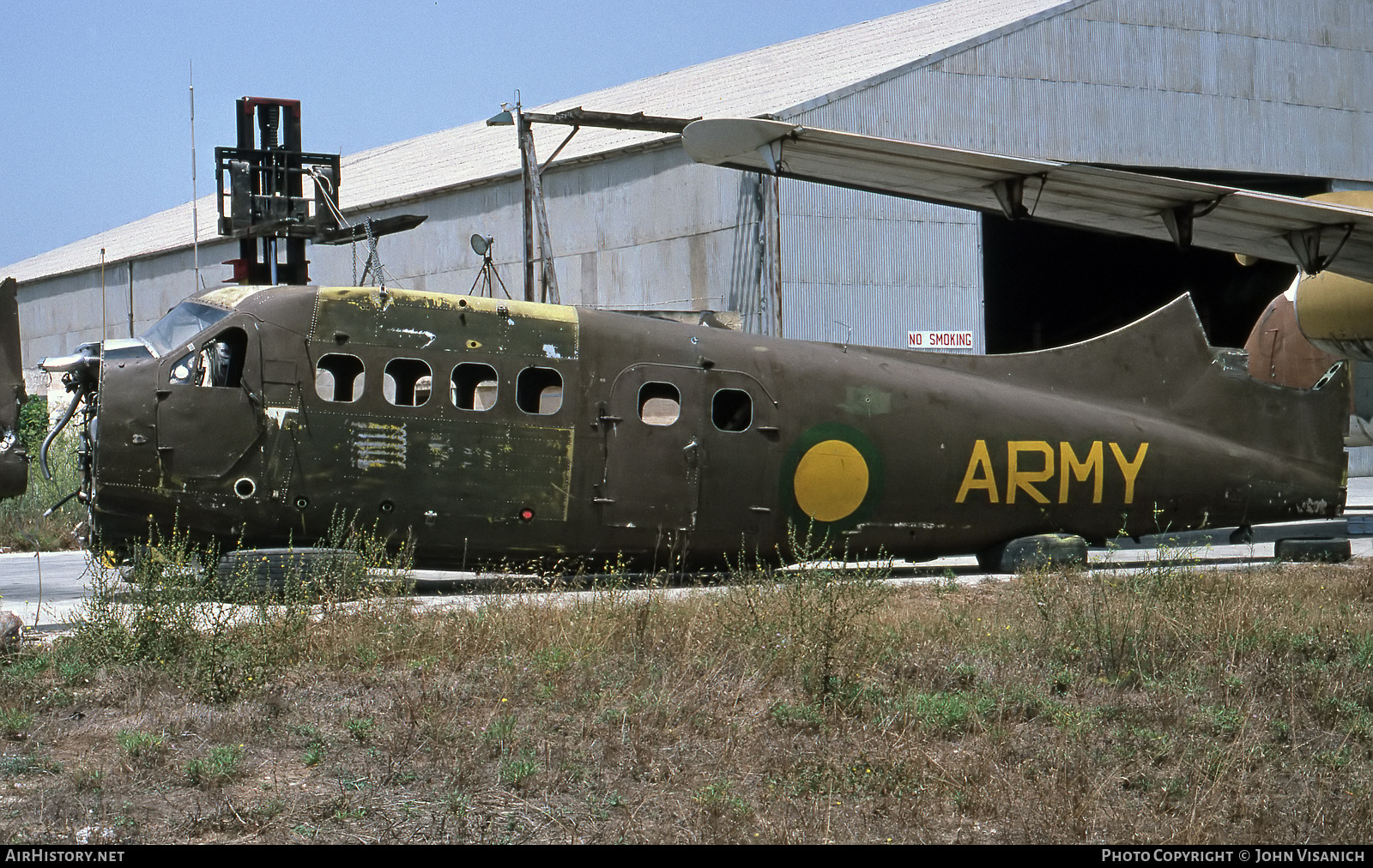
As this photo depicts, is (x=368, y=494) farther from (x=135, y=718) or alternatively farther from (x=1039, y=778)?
(x=1039, y=778)

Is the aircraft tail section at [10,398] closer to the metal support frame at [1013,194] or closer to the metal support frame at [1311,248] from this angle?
the metal support frame at [1013,194]

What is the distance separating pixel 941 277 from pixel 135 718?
853 inches

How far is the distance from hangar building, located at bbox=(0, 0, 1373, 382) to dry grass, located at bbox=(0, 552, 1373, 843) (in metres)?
15.7

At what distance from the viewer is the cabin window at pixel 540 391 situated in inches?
526

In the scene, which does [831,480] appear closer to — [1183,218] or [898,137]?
[1183,218]

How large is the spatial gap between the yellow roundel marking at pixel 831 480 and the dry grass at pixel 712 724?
3136 millimetres

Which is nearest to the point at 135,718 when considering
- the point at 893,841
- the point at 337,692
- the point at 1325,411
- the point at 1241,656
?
the point at 337,692

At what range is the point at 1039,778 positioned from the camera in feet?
21.7

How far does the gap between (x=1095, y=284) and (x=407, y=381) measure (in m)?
33.8

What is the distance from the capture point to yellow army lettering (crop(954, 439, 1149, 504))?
1467cm

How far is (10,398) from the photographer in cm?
1021

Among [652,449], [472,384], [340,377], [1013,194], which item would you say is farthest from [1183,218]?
[340,377]

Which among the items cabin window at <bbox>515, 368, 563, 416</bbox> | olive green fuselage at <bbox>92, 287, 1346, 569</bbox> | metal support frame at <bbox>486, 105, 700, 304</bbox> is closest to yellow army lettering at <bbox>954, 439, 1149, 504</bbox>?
olive green fuselage at <bbox>92, 287, 1346, 569</bbox>

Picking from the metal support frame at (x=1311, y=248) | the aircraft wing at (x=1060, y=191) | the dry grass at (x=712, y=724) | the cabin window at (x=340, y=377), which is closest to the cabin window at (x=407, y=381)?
the cabin window at (x=340, y=377)
